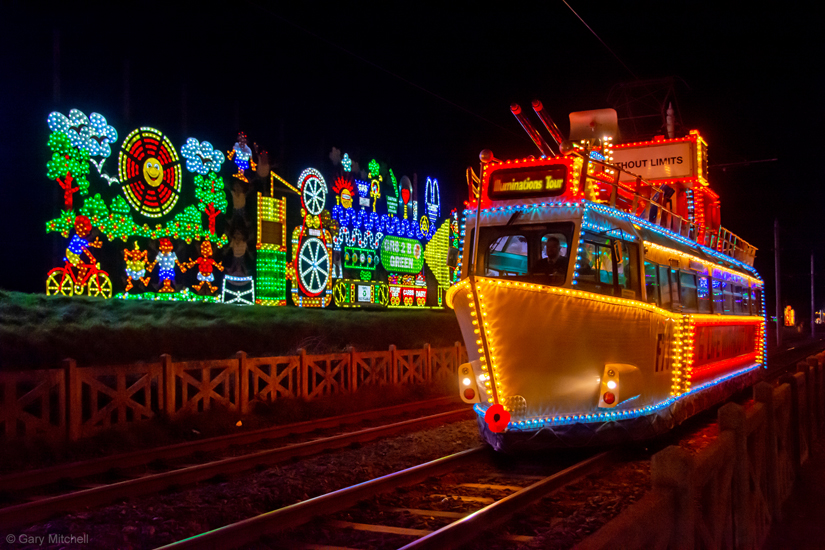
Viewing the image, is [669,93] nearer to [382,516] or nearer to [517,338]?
[517,338]

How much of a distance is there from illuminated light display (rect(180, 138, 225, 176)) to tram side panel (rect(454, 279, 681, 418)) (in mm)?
20803

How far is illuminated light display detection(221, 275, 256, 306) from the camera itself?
2848 centimetres

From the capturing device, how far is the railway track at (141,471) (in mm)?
7625

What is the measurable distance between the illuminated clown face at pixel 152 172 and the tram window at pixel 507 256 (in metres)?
18.5

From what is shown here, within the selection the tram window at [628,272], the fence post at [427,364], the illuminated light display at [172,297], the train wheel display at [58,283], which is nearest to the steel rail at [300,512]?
the tram window at [628,272]

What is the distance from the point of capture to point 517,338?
8141 mm

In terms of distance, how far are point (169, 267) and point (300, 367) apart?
38.4 feet

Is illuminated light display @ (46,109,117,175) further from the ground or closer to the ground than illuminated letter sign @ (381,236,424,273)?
further from the ground

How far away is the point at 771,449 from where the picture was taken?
725 centimetres

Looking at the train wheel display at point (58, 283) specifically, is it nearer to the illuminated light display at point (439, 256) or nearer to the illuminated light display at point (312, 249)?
the illuminated light display at point (312, 249)

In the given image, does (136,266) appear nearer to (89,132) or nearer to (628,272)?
(89,132)

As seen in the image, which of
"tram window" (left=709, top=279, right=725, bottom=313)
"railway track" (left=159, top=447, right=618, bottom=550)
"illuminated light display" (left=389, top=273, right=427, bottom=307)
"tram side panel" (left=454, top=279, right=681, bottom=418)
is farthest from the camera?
"illuminated light display" (left=389, top=273, right=427, bottom=307)

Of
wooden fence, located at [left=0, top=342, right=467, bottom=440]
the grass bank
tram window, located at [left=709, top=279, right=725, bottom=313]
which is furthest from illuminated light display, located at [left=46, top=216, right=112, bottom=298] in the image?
tram window, located at [left=709, top=279, right=725, bottom=313]

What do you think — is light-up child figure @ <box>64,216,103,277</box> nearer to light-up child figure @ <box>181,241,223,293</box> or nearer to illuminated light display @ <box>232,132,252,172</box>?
light-up child figure @ <box>181,241,223,293</box>
